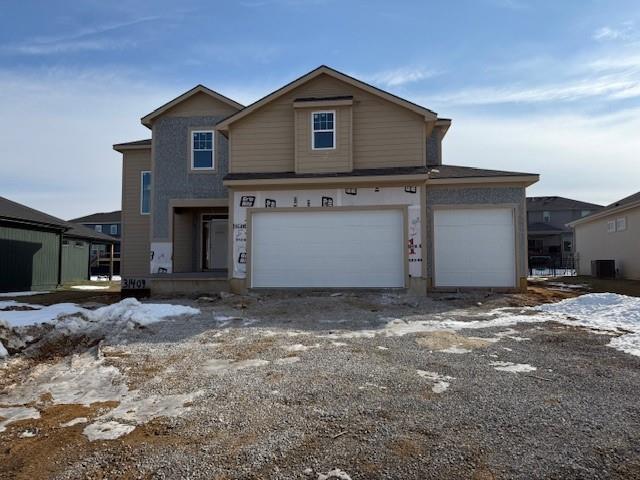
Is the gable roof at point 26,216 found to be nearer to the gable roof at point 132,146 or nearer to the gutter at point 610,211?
the gable roof at point 132,146

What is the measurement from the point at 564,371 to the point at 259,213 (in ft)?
30.8

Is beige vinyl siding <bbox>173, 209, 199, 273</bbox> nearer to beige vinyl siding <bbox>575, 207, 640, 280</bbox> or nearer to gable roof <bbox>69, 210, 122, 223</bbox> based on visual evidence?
beige vinyl siding <bbox>575, 207, 640, 280</bbox>

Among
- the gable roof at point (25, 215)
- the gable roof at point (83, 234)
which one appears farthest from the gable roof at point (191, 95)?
the gable roof at point (83, 234)

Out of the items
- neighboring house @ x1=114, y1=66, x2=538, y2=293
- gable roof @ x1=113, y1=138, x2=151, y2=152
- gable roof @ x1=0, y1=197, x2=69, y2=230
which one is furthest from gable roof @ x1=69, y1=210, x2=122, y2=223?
neighboring house @ x1=114, y1=66, x2=538, y2=293

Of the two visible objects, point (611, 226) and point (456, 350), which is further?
point (611, 226)

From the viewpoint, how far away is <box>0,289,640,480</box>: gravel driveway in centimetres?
300

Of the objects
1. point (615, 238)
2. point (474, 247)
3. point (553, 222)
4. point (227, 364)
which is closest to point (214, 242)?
point (474, 247)

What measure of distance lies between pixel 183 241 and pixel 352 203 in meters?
6.97

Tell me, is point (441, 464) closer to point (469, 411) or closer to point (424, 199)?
point (469, 411)

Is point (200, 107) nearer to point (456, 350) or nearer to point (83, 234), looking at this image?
point (83, 234)

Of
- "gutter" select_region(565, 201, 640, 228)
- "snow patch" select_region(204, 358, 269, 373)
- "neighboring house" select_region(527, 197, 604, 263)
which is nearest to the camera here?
"snow patch" select_region(204, 358, 269, 373)

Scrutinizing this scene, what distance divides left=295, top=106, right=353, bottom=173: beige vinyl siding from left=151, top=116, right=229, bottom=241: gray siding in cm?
373

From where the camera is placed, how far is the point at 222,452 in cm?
320

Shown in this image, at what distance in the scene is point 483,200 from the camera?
42.5 ft
